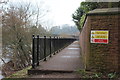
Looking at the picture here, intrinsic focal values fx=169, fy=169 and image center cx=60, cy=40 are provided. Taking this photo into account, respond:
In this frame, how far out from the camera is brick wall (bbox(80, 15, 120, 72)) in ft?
16.5

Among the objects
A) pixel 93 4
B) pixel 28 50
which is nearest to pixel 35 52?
pixel 93 4

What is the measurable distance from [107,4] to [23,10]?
16.4 metres

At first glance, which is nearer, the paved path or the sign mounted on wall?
the sign mounted on wall

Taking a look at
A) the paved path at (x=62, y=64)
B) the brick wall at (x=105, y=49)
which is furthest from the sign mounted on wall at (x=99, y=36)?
the paved path at (x=62, y=64)

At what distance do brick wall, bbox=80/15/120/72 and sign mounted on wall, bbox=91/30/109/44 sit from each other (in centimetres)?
9

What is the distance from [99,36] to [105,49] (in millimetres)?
437

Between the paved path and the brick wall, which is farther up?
the brick wall

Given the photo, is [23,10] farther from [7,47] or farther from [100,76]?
[100,76]

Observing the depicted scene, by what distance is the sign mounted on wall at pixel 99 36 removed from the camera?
5.12m

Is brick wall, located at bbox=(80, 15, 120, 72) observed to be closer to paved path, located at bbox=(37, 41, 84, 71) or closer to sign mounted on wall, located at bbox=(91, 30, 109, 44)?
Answer: sign mounted on wall, located at bbox=(91, 30, 109, 44)

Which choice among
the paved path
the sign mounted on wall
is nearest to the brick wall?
the sign mounted on wall

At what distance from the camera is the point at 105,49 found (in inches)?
202

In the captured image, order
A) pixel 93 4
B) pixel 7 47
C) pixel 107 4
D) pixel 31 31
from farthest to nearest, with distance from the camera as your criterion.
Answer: pixel 31 31 → pixel 7 47 → pixel 93 4 → pixel 107 4

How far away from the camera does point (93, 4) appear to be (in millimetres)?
9273
